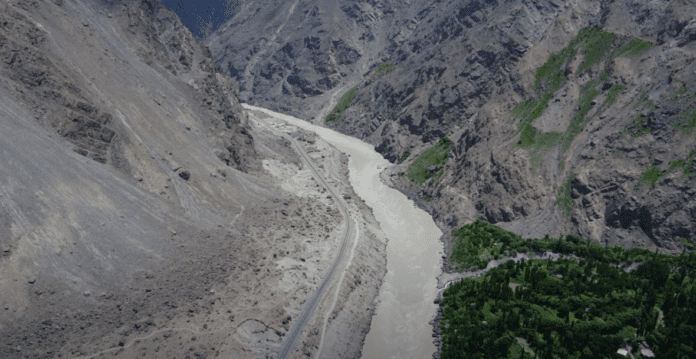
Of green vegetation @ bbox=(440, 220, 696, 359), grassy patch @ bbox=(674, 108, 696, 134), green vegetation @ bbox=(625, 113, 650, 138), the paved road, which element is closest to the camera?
green vegetation @ bbox=(440, 220, 696, 359)

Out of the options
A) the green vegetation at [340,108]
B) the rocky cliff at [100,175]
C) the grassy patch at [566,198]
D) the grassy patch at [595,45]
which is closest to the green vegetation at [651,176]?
the grassy patch at [566,198]

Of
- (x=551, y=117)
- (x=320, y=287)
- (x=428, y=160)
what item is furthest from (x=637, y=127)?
(x=320, y=287)

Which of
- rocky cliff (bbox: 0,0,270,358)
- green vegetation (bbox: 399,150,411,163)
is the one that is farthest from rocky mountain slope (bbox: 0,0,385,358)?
green vegetation (bbox: 399,150,411,163)

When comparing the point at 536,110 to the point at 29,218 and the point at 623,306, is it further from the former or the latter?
the point at 29,218

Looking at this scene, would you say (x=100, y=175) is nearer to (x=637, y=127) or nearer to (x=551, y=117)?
(x=551, y=117)

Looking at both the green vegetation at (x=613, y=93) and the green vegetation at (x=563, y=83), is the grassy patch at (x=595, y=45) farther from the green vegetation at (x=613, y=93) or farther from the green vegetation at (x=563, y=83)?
the green vegetation at (x=613, y=93)

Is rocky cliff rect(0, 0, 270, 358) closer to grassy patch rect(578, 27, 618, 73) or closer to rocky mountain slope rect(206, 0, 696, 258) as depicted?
rocky mountain slope rect(206, 0, 696, 258)
